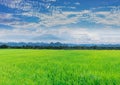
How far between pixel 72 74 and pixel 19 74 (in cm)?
148

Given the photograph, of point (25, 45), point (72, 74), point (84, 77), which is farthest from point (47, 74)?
point (25, 45)

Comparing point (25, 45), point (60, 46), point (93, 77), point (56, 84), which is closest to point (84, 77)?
point (93, 77)

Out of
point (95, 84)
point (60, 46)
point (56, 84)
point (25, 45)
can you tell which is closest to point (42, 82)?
point (56, 84)

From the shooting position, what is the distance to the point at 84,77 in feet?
24.6

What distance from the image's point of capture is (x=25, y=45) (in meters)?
60.6

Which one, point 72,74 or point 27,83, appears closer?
point 27,83

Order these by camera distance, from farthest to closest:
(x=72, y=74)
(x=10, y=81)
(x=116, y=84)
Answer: (x=72, y=74)
(x=10, y=81)
(x=116, y=84)

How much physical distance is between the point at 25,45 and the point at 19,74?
2068 inches

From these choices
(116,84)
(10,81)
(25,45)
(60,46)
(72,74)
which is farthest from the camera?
(25,45)


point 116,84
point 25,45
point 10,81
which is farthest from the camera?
point 25,45

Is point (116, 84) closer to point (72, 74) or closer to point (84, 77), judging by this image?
point (84, 77)

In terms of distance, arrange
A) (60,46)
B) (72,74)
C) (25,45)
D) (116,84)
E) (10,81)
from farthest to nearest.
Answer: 1. (25,45)
2. (60,46)
3. (72,74)
4. (10,81)
5. (116,84)

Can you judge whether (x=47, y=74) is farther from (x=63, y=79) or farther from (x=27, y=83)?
(x=27, y=83)

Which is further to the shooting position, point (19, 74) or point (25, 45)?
point (25, 45)
